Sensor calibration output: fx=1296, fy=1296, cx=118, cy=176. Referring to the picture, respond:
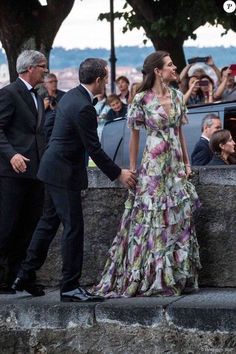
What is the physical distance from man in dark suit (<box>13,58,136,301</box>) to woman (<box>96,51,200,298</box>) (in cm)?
23

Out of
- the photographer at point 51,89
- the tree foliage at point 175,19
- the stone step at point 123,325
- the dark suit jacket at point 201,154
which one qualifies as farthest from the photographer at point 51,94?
the tree foliage at point 175,19

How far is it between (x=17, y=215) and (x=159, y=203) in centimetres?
110

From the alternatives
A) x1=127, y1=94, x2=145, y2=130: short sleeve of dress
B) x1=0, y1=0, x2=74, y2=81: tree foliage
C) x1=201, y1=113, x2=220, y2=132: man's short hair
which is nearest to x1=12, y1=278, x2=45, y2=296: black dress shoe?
x1=127, y1=94, x2=145, y2=130: short sleeve of dress

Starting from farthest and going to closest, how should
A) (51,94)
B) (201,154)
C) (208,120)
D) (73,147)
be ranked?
(51,94), (208,120), (201,154), (73,147)

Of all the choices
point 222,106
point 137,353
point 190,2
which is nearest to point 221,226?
point 137,353

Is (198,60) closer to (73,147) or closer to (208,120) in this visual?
(208,120)

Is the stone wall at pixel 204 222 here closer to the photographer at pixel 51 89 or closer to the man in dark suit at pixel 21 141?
the man in dark suit at pixel 21 141

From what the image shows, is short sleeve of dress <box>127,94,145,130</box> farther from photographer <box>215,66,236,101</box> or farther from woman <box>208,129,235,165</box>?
photographer <box>215,66,236,101</box>

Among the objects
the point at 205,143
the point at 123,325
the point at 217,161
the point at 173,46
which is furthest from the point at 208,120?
the point at 173,46

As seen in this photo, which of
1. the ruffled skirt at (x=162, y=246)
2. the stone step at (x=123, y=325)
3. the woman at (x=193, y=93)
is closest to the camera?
the stone step at (x=123, y=325)

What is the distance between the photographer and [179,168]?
9266 millimetres

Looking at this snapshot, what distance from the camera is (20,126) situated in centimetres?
944

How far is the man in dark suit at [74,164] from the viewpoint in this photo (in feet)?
29.3

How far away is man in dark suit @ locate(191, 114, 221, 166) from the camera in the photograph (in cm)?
1130
